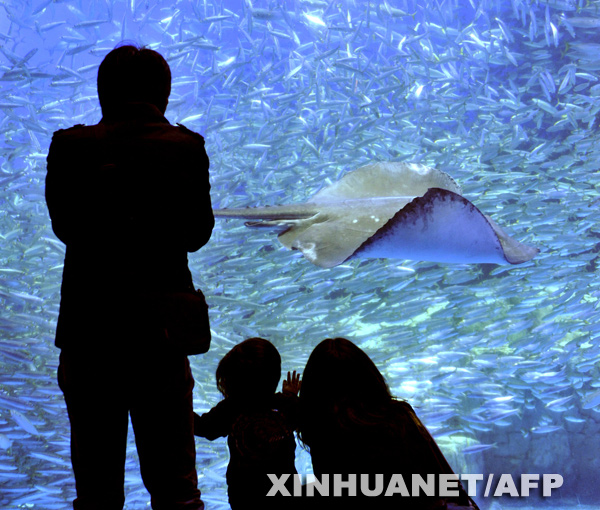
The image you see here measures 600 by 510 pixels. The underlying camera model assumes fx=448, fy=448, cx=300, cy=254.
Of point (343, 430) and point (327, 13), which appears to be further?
point (327, 13)

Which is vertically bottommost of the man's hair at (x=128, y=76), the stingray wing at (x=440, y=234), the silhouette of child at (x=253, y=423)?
the silhouette of child at (x=253, y=423)

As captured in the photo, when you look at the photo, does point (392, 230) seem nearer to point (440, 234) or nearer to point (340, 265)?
point (440, 234)

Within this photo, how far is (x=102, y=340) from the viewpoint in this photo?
1.05m

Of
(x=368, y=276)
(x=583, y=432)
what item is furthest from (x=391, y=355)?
(x=583, y=432)

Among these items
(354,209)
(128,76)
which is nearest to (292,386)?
(128,76)

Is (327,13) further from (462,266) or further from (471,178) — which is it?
(462,266)

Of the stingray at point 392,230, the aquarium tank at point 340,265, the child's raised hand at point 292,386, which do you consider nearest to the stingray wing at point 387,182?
the stingray at point 392,230

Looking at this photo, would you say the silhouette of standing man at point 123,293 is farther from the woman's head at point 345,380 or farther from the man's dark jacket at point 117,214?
the woman's head at point 345,380

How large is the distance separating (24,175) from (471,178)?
16.0 feet

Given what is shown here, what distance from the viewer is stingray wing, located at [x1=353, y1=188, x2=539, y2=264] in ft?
7.72

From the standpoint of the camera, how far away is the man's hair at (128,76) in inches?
45.5

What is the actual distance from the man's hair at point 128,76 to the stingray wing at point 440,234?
1414 millimetres

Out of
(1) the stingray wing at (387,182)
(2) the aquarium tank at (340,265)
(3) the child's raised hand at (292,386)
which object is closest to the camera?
Answer: (3) the child's raised hand at (292,386)

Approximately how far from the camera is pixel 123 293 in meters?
1.06
